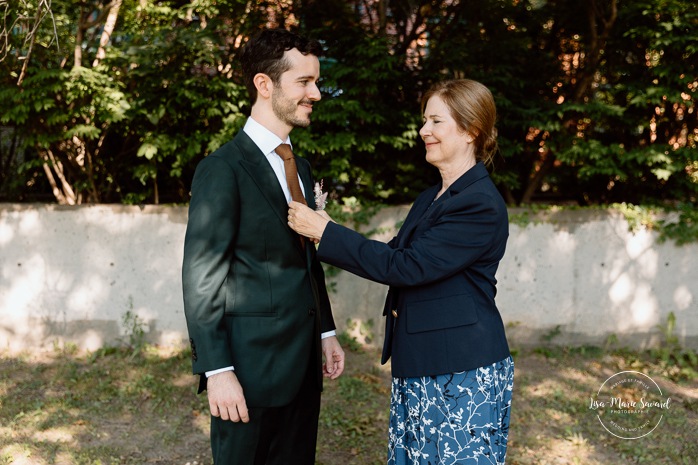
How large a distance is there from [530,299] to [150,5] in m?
4.49

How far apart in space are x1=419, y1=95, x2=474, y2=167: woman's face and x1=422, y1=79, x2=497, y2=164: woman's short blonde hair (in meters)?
0.02

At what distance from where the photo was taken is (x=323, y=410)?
4.52 m

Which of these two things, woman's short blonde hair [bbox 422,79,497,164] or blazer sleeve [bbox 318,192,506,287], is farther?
woman's short blonde hair [bbox 422,79,497,164]

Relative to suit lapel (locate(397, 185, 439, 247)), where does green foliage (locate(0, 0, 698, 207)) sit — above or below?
above

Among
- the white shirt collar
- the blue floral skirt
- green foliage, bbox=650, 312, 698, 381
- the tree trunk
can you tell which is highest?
the tree trunk

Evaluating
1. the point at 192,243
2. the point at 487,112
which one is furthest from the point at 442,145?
the point at 192,243

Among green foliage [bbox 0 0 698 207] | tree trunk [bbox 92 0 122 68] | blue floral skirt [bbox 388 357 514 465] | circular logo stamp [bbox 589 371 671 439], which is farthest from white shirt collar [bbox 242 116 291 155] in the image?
tree trunk [bbox 92 0 122 68]

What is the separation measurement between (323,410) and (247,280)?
2564mm

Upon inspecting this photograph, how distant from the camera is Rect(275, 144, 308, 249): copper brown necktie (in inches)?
94.4

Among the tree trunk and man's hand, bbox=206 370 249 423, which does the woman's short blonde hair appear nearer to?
man's hand, bbox=206 370 249 423

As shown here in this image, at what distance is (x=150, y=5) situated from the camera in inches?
208

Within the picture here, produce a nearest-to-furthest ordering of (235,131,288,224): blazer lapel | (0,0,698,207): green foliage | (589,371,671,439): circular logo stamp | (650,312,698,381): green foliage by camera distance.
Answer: (235,131,288,224): blazer lapel, (589,371,671,439): circular logo stamp, (0,0,698,207): green foliage, (650,312,698,381): green foliage

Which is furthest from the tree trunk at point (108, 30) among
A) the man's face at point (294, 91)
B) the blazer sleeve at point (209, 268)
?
the blazer sleeve at point (209, 268)

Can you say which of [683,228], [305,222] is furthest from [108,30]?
[683,228]
